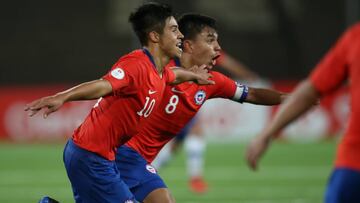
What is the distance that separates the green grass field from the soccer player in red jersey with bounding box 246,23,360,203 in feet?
19.1

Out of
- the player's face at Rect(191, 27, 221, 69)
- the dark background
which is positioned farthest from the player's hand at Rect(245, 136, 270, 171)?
the dark background

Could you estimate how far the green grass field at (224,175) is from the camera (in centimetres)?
1100

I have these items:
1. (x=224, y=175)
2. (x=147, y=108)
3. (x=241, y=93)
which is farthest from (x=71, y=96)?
(x=224, y=175)

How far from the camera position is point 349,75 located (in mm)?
4250

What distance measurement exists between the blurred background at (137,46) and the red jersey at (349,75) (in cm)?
1303

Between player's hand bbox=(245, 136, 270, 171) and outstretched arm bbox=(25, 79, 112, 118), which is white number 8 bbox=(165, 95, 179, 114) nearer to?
outstretched arm bbox=(25, 79, 112, 118)

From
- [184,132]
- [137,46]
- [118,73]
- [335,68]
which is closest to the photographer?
[335,68]

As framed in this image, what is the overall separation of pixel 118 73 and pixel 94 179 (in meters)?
0.75

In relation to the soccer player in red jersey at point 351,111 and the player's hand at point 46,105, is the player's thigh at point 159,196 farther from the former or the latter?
the soccer player in red jersey at point 351,111

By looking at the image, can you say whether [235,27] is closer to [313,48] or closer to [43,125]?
[313,48]

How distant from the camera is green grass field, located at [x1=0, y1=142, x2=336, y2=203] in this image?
36.1ft

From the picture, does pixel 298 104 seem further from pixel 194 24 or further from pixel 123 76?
pixel 194 24

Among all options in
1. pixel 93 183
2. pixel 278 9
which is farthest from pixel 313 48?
pixel 93 183

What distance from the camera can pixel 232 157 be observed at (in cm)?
1664
